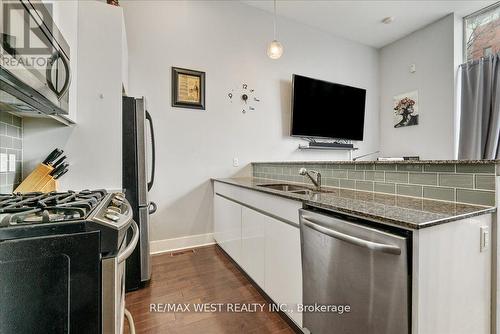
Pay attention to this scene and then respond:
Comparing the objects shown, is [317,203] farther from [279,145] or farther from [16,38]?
[279,145]

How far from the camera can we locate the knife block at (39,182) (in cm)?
140

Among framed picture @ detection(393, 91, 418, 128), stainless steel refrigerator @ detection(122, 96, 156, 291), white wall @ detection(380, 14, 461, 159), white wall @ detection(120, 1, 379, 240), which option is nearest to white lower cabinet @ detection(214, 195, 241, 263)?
white wall @ detection(120, 1, 379, 240)

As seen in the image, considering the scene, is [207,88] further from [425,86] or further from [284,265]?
[425,86]

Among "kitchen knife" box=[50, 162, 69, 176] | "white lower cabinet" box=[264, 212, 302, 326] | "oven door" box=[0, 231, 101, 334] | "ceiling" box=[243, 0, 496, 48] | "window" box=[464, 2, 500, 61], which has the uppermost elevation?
"ceiling" box=[243, 0, 496, 48]

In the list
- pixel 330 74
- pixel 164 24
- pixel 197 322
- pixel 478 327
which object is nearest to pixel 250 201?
pixel 197 322

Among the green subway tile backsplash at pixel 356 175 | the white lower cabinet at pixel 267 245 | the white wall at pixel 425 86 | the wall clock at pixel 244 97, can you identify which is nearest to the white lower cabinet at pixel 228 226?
the white lower cabinet at pixel 267 245

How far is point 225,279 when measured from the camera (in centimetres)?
210

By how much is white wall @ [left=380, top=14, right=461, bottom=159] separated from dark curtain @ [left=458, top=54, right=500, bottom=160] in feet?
0.44

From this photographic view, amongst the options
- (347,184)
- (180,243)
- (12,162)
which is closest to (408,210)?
(347,184)

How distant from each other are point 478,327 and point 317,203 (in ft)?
2.78

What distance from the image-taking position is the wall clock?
123 inches

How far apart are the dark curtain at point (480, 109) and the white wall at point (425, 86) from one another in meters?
0.14

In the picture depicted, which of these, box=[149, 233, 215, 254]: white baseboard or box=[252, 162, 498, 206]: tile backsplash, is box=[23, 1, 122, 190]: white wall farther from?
box=[252, 162, 498, 206]: tile backsplash

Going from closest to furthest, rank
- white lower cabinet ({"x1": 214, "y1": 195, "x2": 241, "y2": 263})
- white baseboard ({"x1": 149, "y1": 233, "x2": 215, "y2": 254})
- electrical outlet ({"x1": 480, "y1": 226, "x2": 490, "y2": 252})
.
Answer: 1. electrical outlet ({"x1": 480, "y1": 226, "x2": 490, "y2": 252})
2. white lower cabinet ({"x1": 214, "y1": 195, "x2": 241, "y2": 263})
3. white baseboard ({"x1": 149, "y1": 233, "x2": 215, "y2": 254})
